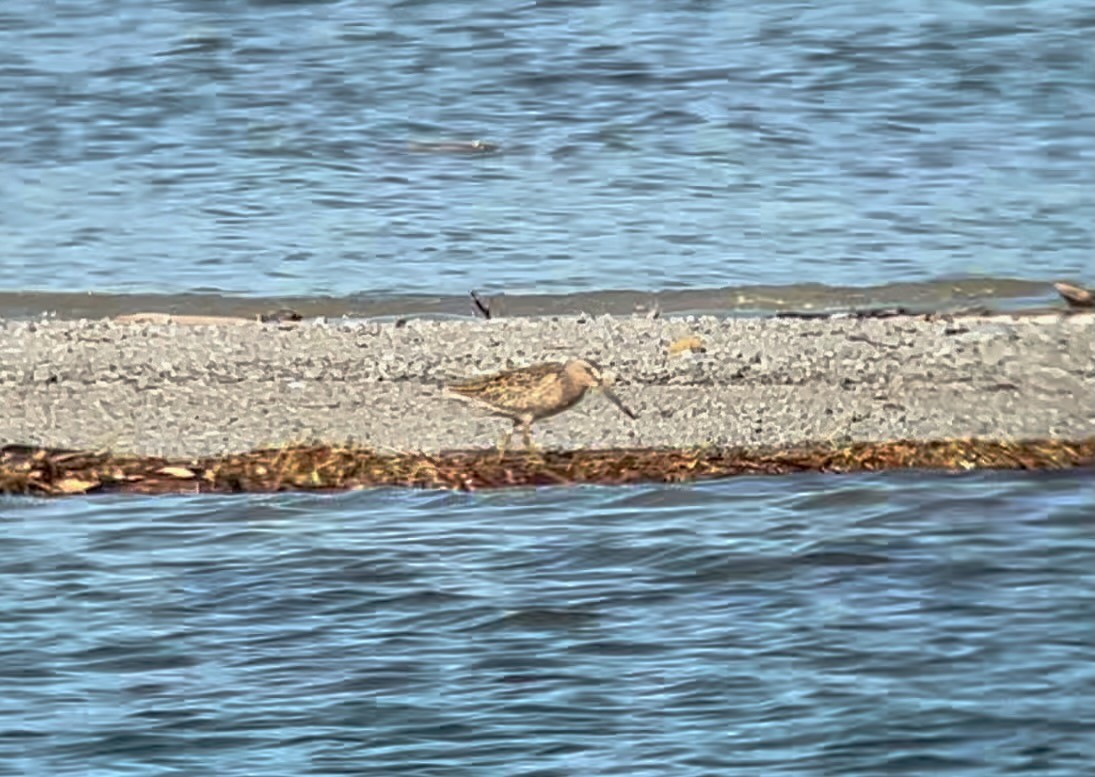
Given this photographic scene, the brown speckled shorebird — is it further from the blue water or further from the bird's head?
the blue water

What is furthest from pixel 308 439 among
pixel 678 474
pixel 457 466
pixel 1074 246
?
pixel 1074 246

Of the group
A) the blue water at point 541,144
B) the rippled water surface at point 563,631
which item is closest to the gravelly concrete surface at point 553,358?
the rippled water surface at point 563,631

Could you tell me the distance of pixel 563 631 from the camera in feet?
19.6

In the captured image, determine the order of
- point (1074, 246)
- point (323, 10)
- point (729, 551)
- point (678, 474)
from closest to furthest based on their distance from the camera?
point (729, 551) → point (678, 474) → point (1074, 246) → point (323, 10)

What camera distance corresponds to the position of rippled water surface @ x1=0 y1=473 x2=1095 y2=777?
523cm

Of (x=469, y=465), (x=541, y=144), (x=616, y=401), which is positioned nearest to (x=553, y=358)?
(x=616, y=401)

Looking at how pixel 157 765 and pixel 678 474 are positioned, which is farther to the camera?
pixel 678 474

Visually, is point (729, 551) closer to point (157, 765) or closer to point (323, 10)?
point (157, 765)

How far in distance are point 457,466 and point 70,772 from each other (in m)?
2.51

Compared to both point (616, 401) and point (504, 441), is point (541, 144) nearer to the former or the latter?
point (616, 401)

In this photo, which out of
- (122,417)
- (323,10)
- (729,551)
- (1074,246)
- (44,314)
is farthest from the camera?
(323,10)

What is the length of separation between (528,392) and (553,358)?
0.86m

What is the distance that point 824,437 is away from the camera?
768 centimetres

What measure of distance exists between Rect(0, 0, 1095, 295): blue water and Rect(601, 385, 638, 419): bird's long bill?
2294mm
